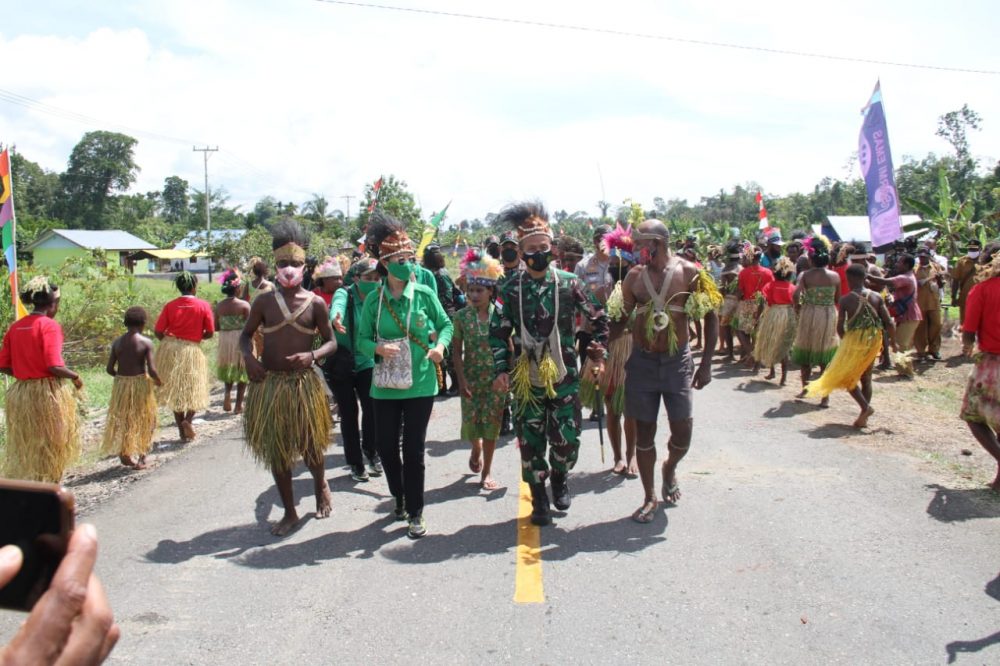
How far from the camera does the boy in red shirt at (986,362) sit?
5766mm

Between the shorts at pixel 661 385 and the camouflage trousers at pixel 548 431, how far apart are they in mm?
481

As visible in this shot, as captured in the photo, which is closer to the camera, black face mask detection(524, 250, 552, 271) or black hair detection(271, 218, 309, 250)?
black face mask detection(524, 250, 552, 271)

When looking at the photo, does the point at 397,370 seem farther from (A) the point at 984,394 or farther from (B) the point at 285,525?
(A) the point at 984,394

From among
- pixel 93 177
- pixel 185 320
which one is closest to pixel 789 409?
pixel 185 320

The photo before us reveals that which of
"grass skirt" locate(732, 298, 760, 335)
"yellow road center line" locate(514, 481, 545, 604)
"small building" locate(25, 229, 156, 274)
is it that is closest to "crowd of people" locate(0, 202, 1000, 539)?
"yellow road center line" locate(514, 481, 545, 604)

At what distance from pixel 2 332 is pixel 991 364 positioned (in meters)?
13.2

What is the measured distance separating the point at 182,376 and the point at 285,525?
12.4ft

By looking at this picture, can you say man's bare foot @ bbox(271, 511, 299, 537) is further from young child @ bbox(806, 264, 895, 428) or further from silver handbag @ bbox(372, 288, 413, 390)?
young child @ bbox(806, 264, 895, 428)

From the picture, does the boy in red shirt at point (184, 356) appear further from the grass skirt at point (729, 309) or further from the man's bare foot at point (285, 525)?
the grass skirt at point (729, 309)

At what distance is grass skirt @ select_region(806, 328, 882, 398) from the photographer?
8062 mm

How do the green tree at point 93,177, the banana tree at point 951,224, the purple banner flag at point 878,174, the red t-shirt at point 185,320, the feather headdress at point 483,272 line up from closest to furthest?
→ the feather headdress at point 483,272 < the red t-shirt at point 185,320 < the purple banner flag at point 878,174 < the banana tree at point 951,224 < the green tree at point 93,177

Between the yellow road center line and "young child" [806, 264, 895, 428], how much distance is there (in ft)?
14.4

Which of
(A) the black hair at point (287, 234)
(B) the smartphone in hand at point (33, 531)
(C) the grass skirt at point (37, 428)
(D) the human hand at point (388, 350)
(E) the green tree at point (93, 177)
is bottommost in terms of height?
(C) the grass skirt at point (37, 428)

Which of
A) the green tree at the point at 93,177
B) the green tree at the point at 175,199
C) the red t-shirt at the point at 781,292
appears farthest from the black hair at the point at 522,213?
the green tree at the point at 175,199
